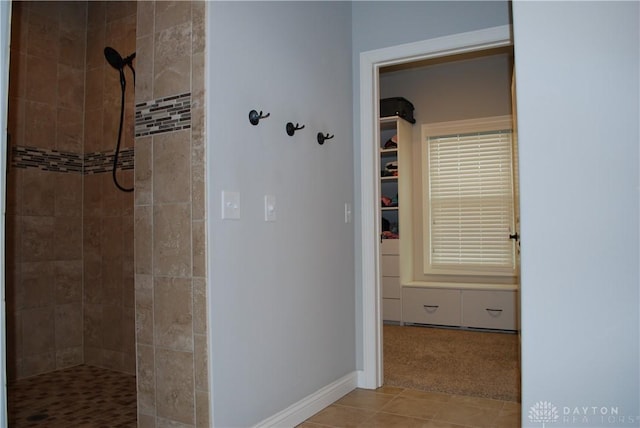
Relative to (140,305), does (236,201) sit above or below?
above

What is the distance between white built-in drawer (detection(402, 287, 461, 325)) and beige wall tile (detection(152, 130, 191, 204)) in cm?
337

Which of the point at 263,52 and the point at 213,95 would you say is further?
the point at 263,52

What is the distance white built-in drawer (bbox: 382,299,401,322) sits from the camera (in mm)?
4969

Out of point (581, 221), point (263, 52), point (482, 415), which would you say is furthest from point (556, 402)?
point (263, 52)

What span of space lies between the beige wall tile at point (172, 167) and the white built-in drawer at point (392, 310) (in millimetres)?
3373

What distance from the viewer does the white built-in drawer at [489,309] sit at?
14.8ft

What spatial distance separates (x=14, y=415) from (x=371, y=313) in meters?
1.94

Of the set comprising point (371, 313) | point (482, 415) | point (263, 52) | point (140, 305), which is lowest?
point (482, 415)

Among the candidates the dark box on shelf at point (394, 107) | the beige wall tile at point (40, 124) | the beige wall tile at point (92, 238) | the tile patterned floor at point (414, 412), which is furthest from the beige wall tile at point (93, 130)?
the dark box on shelf at point (394, 107)

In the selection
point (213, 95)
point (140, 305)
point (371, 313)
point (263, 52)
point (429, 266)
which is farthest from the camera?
point (429, 266)

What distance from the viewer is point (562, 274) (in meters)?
1.14

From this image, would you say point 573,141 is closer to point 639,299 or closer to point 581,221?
point 581,221

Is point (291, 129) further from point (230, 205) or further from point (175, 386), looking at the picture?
point (175, 386)

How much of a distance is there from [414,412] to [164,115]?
188 centimetres
